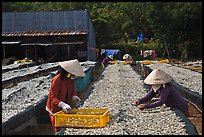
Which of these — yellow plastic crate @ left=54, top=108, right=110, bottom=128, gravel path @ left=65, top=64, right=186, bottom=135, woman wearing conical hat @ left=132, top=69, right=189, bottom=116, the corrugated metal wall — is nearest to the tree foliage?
the corrugated metal wall

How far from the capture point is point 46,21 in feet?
78.8

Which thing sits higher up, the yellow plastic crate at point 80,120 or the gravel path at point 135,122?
the yellow plastic crate at point 80,120

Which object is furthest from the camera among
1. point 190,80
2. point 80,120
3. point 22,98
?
point 190,80

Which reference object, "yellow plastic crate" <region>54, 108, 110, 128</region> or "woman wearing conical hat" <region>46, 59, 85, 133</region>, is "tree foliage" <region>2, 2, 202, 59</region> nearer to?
"woman wearing conical hat" <region>46, 59, 85, 133</region>

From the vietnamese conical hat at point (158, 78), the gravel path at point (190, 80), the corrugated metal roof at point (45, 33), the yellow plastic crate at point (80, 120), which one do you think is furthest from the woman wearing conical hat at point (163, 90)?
the corrugated metal roof at point (45, 33)

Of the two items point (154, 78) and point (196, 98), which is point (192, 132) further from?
point (196, 98)

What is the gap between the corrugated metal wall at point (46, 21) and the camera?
23.7 m

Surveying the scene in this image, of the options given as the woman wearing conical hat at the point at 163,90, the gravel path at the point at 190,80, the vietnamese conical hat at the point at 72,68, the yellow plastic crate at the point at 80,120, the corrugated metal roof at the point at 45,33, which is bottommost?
the gravel path at the point at 190,80

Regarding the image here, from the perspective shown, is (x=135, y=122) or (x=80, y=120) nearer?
(x=80, y=120)

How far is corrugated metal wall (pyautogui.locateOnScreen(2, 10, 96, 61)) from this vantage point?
933 inches

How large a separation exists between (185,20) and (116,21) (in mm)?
9838

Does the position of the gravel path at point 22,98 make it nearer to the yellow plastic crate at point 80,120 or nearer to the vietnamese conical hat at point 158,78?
the yellow plastic crate at point 80,120

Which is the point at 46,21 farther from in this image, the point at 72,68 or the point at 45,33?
the point at 72,68

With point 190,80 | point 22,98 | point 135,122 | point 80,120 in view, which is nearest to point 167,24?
point 190,80
